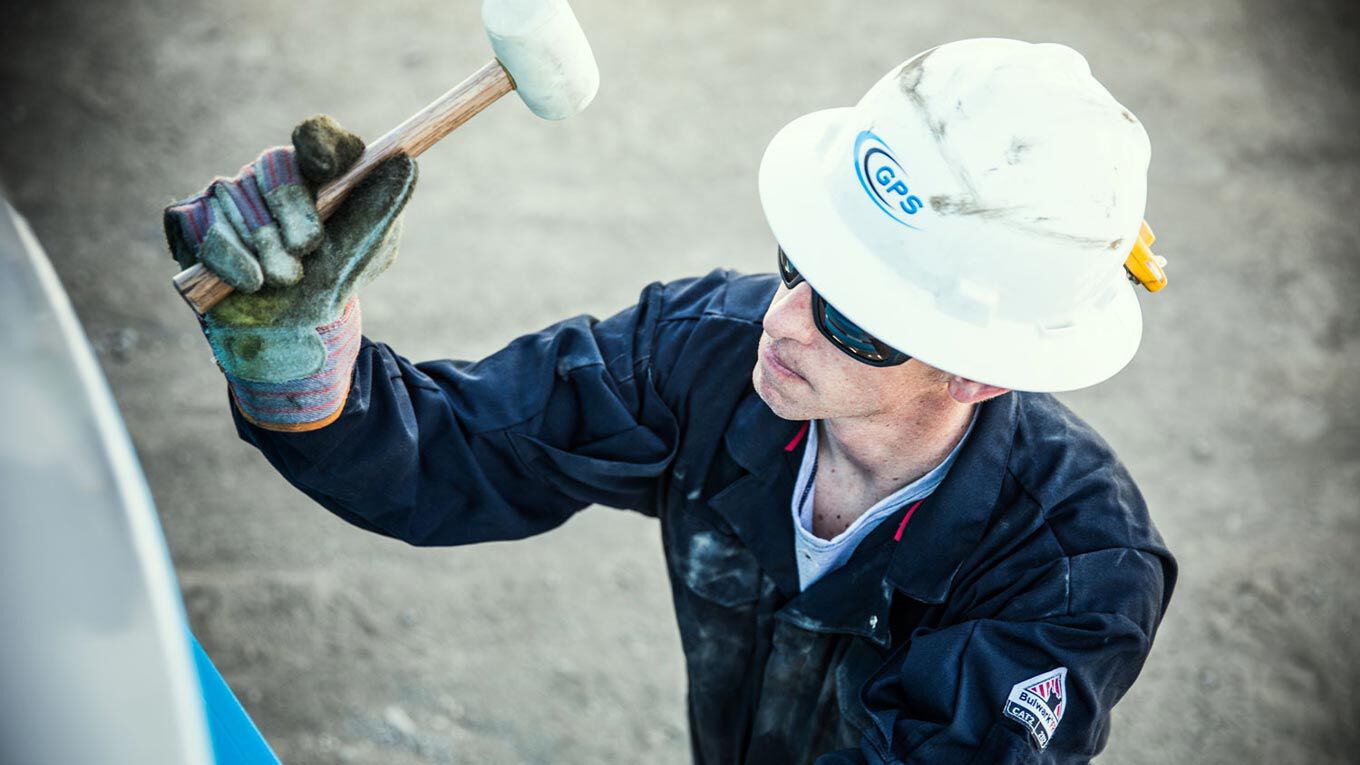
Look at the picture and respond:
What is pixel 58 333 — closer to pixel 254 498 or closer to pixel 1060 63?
pixel 1060 63

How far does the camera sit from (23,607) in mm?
1028

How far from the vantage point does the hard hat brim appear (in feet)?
5.20

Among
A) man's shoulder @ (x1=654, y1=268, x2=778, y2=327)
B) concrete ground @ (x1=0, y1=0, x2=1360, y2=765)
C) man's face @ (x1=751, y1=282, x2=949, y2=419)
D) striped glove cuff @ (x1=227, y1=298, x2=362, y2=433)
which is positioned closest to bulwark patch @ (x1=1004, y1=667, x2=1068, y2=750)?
man's face @ (x1=751, y1=282, x2=949, y2=419)

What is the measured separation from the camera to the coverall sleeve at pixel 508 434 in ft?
5.73

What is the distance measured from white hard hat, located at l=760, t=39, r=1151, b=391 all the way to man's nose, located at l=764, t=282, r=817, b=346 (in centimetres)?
9

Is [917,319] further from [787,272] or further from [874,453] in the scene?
[874,453]

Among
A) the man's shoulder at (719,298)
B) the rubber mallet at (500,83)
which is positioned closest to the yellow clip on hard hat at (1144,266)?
the man's shoulder at (719,298)

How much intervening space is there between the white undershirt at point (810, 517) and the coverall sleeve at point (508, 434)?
0.25 m

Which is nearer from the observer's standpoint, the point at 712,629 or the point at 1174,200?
the point at 712,629

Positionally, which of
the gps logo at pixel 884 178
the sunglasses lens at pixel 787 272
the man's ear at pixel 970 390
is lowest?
the man's ear at pixel 970 390

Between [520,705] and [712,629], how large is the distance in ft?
4.18

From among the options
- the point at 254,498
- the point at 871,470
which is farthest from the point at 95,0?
the point at 871,470

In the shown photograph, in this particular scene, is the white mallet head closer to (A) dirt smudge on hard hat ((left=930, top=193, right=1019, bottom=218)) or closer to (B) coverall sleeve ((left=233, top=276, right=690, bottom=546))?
(B) coverall sleeve ((left=233, top=276, right=690, bottom=546))

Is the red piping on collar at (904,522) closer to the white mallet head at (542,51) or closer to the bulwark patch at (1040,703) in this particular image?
the bulwark patch at (1040,703)
